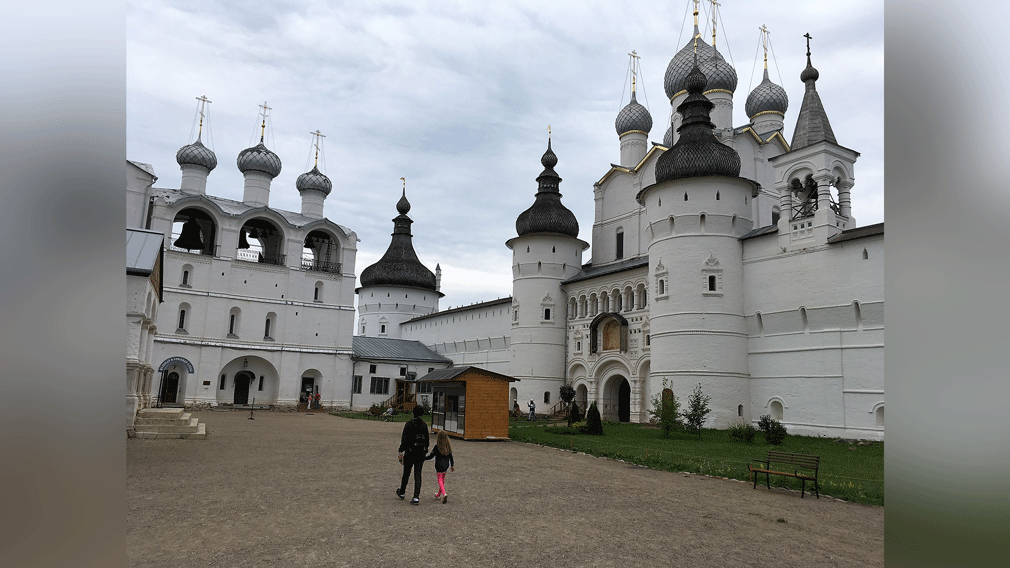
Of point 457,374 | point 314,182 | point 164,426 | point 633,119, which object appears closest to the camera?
point 164,426

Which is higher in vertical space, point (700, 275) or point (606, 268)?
point (606, 268)

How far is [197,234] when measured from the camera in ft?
124

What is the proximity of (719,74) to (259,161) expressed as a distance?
91.0 feet

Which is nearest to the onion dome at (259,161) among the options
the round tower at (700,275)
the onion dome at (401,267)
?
the onion dome at (401,267)

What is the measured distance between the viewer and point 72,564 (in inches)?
59.5

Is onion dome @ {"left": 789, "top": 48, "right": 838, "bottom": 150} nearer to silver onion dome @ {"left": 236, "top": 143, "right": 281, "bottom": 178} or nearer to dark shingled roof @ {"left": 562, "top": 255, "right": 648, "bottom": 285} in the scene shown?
dark shingled roof @ {"left": 562, "top": 255, "right": 648, "bottom": 285}

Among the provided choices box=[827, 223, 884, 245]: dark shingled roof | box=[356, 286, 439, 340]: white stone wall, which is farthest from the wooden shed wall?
box=[356, 286, 439, 340]: white stone wall

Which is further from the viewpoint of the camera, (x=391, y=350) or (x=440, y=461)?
(x=391, y=350)

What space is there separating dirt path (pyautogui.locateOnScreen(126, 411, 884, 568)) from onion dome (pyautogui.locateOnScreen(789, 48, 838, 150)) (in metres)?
17.6

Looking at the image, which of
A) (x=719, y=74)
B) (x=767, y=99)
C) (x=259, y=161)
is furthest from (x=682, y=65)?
(x=259, y=161)

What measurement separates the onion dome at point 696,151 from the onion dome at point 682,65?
6.46 meters

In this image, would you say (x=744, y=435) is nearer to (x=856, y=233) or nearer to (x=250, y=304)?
(x=856, y=233)

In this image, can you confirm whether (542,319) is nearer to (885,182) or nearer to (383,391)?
(383,391)

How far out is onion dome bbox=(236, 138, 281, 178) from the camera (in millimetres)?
39281
